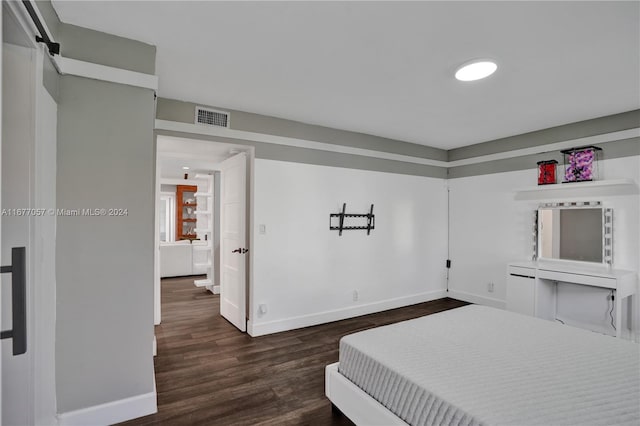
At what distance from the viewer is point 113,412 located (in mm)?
2043

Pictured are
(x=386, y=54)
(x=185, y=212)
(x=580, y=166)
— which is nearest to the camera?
(x=386, y=54)

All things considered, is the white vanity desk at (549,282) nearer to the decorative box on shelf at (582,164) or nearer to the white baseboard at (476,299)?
the white baseboard at (476,299)

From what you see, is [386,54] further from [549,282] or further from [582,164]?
[549,282]

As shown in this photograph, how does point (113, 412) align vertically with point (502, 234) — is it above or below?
below

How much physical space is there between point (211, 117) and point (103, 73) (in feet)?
4.30

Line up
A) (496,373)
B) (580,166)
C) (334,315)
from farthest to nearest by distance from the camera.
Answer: (334,315) < (580,166) < (496,373)

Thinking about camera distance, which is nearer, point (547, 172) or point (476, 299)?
point (547, 172)

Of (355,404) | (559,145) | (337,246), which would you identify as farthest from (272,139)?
(559,145)

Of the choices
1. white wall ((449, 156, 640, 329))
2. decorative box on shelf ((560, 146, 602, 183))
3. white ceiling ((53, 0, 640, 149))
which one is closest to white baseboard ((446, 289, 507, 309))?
white wall ((449, 156, 640, 329))

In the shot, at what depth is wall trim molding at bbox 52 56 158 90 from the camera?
1948 millimetres

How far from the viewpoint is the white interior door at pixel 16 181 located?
145 centimetres

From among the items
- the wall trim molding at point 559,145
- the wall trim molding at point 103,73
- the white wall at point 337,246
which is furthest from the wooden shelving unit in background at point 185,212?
the wall trim molding at point 103,73

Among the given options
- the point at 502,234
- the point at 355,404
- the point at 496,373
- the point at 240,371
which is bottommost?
the point at 240,371

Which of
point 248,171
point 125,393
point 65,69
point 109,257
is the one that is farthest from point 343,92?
point 125,393
